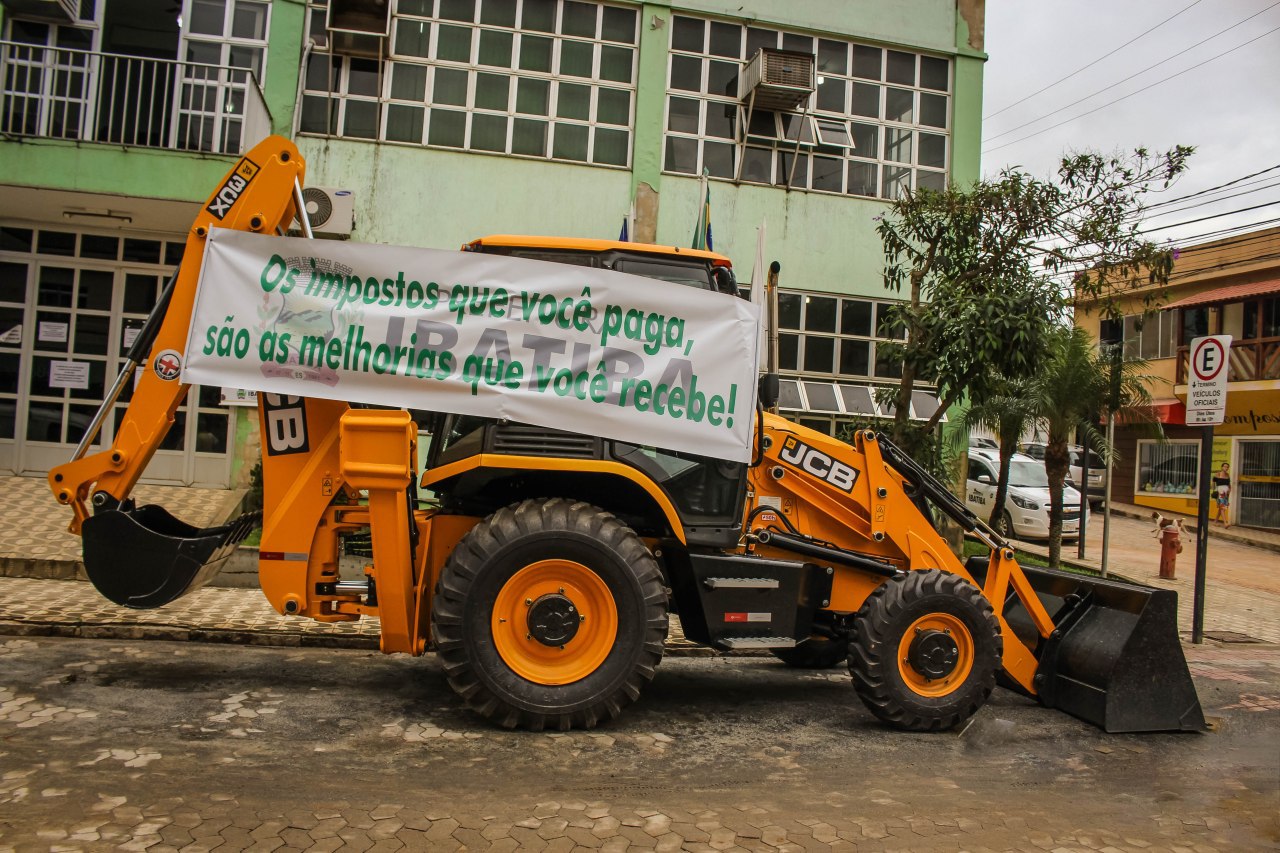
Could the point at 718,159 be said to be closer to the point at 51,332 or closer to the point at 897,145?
the point at 897,145

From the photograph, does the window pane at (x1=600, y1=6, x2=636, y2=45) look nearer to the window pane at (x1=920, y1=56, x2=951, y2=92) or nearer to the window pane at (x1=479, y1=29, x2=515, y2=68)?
the window pane at (x1=479, y1=29, x2=515, y2=68)

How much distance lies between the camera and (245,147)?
12.5 meters

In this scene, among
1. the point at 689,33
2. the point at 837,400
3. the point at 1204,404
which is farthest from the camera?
the point at 689,33

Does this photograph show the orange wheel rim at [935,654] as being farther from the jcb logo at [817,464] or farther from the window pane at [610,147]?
the window pane at [610,147]

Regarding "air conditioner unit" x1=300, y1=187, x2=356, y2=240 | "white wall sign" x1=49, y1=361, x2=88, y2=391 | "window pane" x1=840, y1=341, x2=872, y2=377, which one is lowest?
"white wall sign" x1=49, y1=361, x2=88, y2=391

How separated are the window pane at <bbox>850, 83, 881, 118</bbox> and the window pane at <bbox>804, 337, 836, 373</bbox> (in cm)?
376

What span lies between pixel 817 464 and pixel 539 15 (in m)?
10.7

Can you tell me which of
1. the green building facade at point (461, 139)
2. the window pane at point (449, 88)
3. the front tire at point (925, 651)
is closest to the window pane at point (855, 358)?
the green building facade at point (461, 139)

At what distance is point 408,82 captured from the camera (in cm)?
1397

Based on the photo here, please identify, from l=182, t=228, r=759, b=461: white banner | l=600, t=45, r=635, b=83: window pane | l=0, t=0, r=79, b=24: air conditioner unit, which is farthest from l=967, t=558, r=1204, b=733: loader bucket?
l=0, t=0, r=79, b=24: air conditioner unit

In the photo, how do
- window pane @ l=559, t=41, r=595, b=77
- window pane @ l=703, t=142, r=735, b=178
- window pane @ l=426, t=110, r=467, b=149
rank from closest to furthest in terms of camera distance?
window pane @ l=426, t=110, r=467, b=149 < window pane @ l=559, t=41, r=595, b=77 < window pane @ l=703, t=142, r=735, b=178

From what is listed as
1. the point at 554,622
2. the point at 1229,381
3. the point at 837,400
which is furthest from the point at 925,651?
the point at 1229,381

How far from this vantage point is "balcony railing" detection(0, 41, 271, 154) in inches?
488

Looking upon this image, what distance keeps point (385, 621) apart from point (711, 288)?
2.76 metres
